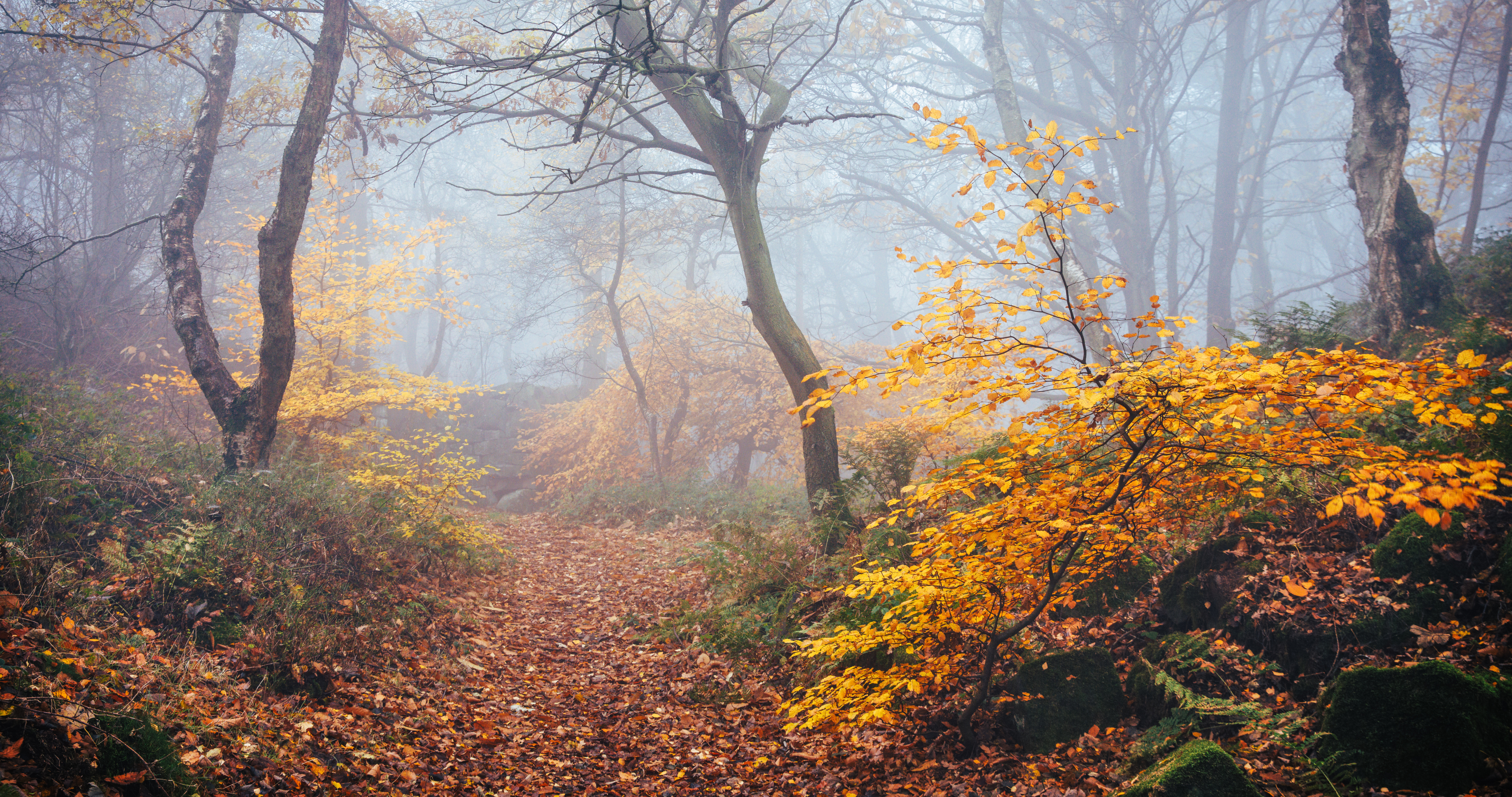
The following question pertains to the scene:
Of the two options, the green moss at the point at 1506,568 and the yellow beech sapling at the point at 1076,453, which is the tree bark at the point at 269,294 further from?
the green moss at the point at 1506,568

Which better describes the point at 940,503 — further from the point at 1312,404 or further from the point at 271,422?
the point at 271,422

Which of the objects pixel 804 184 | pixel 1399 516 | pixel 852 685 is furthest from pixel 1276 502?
pixel 804 184

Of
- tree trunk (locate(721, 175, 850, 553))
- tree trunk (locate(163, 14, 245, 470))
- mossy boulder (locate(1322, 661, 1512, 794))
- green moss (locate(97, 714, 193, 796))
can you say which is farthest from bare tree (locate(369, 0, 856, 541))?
green moss (locate(97, 714, 193, 796))

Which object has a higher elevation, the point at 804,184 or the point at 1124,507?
the point at 804,184

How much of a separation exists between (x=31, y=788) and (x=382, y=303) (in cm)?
999

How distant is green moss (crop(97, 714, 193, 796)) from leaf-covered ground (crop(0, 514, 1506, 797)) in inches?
2.7

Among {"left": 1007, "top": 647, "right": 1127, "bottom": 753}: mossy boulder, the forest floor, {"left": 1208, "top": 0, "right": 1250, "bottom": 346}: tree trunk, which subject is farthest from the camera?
{"left": 1208, "top": 0, "right": 1250, "bottom": 346}: tree trunk

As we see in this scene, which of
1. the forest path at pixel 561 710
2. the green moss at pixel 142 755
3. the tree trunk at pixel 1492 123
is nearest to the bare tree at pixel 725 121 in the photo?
the forest path at pixel 561 710

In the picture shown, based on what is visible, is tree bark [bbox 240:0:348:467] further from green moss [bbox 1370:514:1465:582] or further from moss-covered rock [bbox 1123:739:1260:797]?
green moss [bbox 1370:514:1465:582]

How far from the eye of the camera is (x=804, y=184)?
1254 inches

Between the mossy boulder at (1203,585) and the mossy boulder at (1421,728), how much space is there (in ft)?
3.65

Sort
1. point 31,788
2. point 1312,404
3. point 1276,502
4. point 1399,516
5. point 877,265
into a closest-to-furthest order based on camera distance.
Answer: point 1312,404
point 31,788
point 1399,516
point 1276,502
point 877,265

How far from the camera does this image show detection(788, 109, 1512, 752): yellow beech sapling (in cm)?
223

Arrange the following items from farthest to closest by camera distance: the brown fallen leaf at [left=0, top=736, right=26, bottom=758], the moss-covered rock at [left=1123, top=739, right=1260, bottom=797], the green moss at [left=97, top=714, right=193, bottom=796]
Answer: the green moss at [left=97, top=714, right=193, bottom=796] < the moss-covered rock at [left=1123, top=739, right=1260, bottom=797] < the brown fallen leaf at [left=0, top=736, right=26, bottom=758]
